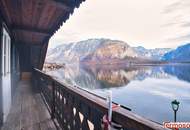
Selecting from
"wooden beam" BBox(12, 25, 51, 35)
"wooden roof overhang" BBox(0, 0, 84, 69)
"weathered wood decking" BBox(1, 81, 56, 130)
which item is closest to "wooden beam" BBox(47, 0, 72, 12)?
"wooden roof overhang" BBox(0, 0, 84, 69)

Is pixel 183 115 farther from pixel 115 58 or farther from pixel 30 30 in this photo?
pixel 115 58

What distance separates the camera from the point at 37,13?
13.8 feet

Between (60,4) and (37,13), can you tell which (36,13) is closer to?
(37,13)

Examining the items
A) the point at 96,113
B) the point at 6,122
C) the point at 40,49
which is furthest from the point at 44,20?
the point at 40,49

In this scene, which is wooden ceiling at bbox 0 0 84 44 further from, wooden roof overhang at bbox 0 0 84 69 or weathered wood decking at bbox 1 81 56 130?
weathered wood decking at bbox 1 81 56 130

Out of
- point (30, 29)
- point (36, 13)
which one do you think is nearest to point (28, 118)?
point (36, 13)

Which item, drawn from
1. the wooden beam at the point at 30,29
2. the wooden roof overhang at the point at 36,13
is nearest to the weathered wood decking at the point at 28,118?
the wooden roof overhang at the point at 36,13

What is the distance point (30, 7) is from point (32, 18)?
103 cm

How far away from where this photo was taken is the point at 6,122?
3920mm

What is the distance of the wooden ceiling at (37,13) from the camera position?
134 inches

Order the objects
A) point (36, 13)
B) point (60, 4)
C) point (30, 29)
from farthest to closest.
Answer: point (30, 29) < point (36, 13) < point (60, 4)

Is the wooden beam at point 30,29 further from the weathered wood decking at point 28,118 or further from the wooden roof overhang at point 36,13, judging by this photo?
the weathered wood decking at point 28,118

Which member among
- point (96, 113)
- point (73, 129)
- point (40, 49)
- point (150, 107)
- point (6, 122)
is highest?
point (40, 49)

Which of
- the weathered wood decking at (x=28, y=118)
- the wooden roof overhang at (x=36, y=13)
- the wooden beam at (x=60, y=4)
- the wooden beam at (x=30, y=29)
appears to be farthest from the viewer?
the wooden beam at (x=30, y=29)
